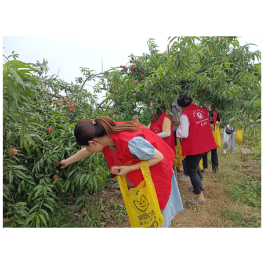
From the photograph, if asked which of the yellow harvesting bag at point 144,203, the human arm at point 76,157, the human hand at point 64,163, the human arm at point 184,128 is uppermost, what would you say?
the human arm at point 184,128

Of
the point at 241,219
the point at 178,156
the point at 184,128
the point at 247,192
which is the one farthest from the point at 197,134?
the point at 247,192

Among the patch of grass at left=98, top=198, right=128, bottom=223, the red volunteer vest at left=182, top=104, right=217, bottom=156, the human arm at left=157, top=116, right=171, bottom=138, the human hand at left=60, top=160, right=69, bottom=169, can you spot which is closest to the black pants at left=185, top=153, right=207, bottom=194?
the red volunteer vest at left=182, top=104, right=217, bottom=156

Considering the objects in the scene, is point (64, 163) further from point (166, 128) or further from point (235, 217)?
point (235, 217)

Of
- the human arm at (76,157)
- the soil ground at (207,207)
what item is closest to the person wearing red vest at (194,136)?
the soil ground at (207,207)

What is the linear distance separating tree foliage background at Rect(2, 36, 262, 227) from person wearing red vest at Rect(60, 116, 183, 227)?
23 cm

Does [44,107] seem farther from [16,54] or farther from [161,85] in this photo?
[161,85]

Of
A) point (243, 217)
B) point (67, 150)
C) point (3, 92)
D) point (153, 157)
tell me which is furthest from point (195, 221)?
point (3, 92)

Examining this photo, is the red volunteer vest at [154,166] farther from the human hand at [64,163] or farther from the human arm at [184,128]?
the human arm at [184,128]

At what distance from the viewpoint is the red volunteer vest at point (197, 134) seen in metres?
3.00

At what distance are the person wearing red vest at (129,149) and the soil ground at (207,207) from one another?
1.12m

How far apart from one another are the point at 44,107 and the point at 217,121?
3.64 m

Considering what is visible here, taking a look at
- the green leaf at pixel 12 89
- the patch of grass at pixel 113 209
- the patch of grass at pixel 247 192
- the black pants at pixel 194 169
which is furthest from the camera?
the patch of grass at pixel 247 192

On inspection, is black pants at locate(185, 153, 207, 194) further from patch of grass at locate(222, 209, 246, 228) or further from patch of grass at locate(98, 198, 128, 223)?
patch of grass at locate(98, 198, 128, 223)

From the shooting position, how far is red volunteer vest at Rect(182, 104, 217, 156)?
2996mm
